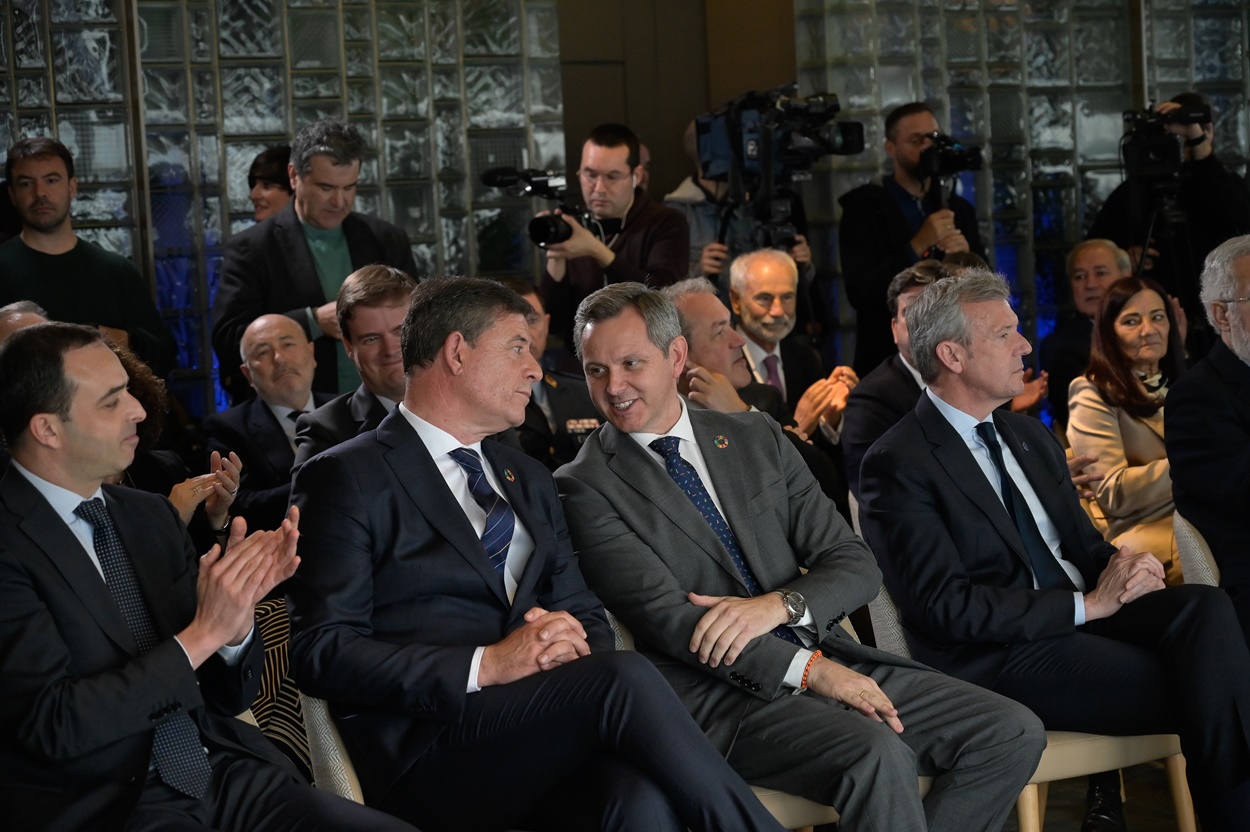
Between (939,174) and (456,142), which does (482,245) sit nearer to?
(456,142)

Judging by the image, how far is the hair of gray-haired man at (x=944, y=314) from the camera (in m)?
3.32

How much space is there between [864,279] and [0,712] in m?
3.75

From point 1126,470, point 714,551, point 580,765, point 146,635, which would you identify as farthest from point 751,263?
point 146,635

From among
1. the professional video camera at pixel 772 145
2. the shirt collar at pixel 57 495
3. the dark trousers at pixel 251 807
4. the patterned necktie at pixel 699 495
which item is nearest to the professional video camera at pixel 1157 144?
the professional video camera at pixel 772 145

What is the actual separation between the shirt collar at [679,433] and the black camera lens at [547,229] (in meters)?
1.68

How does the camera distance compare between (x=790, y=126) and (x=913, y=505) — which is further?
(x=790, y=126)

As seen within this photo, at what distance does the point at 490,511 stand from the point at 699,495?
467mm

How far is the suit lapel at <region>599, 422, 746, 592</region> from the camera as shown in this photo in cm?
294

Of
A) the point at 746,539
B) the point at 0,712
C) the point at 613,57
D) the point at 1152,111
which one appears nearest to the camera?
the point at 0,712

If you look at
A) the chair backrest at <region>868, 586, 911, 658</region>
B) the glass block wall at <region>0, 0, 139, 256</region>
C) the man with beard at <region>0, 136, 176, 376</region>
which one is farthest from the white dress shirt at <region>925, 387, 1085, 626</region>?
the glass block wall at <region>0, 0, 139, 256</region>

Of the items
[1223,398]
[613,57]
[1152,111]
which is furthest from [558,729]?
[613,57]

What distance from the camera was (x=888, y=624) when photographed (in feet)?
10.6

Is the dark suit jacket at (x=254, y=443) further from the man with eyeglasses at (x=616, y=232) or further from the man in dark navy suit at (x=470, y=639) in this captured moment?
the man in dark navy suit at (x=470, y=639)

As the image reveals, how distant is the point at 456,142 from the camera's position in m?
5.97
